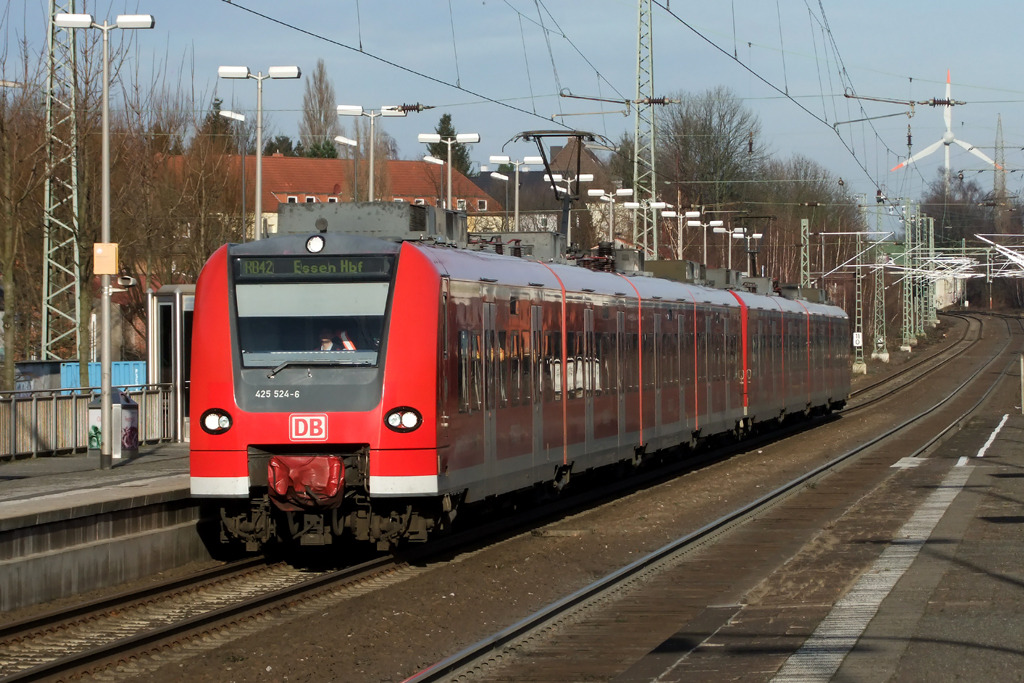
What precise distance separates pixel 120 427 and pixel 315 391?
8976 millimetres

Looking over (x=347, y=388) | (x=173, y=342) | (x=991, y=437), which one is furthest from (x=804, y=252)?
(x=347, y=388)

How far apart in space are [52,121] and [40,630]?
19.1m

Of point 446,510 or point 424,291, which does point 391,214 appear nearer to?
point 424,291

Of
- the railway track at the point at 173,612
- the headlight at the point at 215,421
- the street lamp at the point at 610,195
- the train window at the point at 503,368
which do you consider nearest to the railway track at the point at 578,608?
the railway track at the point at 173,612

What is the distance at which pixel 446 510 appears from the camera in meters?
12.2

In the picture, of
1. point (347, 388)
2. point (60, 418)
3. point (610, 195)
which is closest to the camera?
point (347, 388)

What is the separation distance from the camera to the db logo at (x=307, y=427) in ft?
37.7

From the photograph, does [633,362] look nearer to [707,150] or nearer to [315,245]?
[315,245]

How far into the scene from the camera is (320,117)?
10262cm

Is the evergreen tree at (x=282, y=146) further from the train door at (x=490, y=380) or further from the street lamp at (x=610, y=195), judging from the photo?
the train door at (x=490, y=380)

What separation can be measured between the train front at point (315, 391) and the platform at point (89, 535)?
77 cm

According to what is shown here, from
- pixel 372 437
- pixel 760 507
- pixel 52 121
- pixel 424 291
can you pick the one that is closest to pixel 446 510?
pixel 372 437

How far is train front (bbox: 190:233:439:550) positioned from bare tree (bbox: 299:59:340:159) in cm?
9118

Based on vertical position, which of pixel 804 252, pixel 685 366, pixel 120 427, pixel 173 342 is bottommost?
pixel 120 427
